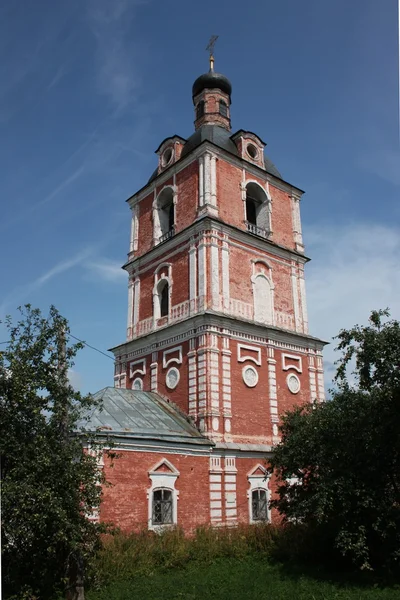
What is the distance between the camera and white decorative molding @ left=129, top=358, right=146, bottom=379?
2457cm

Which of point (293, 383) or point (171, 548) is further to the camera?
point (293, 383)

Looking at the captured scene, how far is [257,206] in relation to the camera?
27609 mm

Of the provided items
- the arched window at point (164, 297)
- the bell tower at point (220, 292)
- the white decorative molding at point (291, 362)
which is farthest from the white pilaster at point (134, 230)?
the white decorative molding at point (291, 362)

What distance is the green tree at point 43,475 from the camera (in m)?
10.6

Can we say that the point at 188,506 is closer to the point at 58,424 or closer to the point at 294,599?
the point at 294,599

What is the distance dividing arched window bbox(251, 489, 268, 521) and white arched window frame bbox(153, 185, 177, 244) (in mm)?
12805

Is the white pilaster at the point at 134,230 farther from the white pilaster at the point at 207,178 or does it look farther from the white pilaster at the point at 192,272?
the white pilaster at the point at 207,178

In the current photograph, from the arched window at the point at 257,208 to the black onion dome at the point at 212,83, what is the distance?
774 cm

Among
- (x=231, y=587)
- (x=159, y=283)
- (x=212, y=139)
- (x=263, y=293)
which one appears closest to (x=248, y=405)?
(x=263, y=293)

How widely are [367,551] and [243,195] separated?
1693cm

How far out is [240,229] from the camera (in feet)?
80.3

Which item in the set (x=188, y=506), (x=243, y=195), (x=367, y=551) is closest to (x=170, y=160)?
(x=243, y=195)

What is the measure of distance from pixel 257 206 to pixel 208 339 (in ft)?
31.1

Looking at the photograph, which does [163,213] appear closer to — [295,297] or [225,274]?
[225,274]
